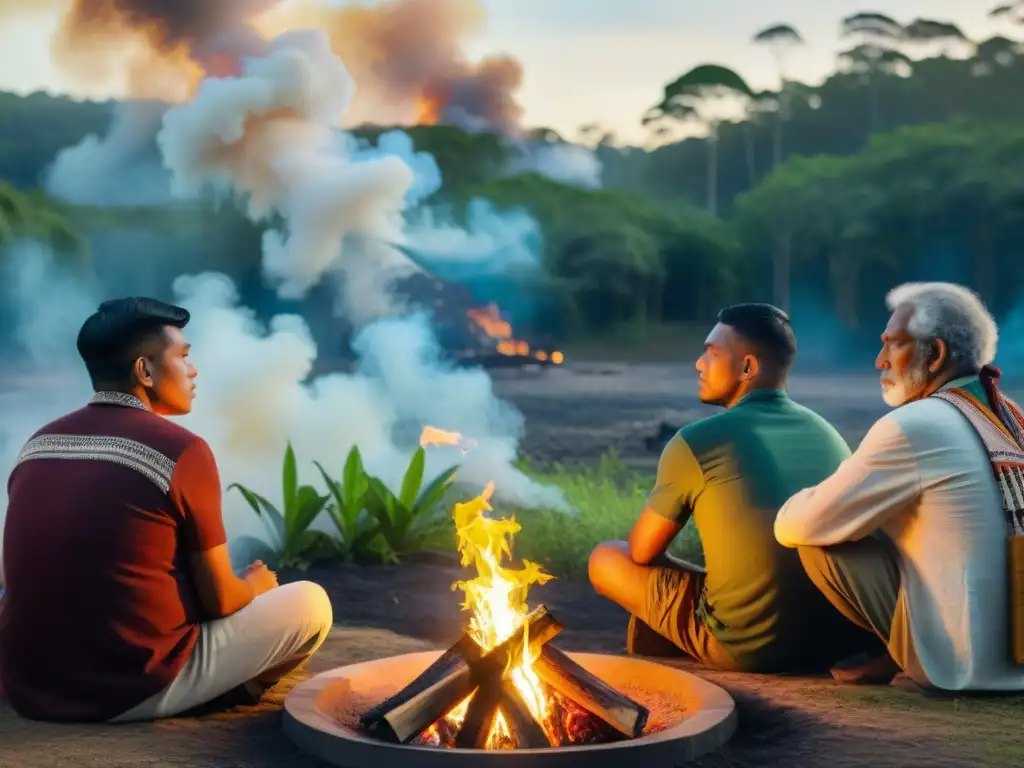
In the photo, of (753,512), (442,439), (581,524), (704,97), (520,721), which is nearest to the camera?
(520,721)

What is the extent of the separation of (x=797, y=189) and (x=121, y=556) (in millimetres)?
10664

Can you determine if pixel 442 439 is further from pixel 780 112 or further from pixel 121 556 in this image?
pixel 121 556

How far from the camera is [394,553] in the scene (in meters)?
7.40

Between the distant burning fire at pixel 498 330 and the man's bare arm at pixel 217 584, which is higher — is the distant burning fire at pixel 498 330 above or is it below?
above

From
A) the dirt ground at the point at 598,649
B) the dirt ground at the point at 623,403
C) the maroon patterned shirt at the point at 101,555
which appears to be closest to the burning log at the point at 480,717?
the dirt ground at the point at 598,649

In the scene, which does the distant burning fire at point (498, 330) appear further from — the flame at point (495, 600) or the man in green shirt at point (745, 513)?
the flame at point (495, 600)

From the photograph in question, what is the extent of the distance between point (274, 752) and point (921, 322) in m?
2.47

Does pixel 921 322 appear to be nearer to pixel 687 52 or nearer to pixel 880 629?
pixel 880 629

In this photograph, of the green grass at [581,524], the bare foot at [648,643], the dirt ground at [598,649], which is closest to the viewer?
the dirt ground at [598,649]

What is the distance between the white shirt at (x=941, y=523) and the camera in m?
4.18

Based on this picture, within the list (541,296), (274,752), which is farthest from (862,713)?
(541,296)

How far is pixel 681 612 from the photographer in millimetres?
4875

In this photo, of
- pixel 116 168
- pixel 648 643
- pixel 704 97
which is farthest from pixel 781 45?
pixel 648 643

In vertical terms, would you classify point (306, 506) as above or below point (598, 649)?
above
